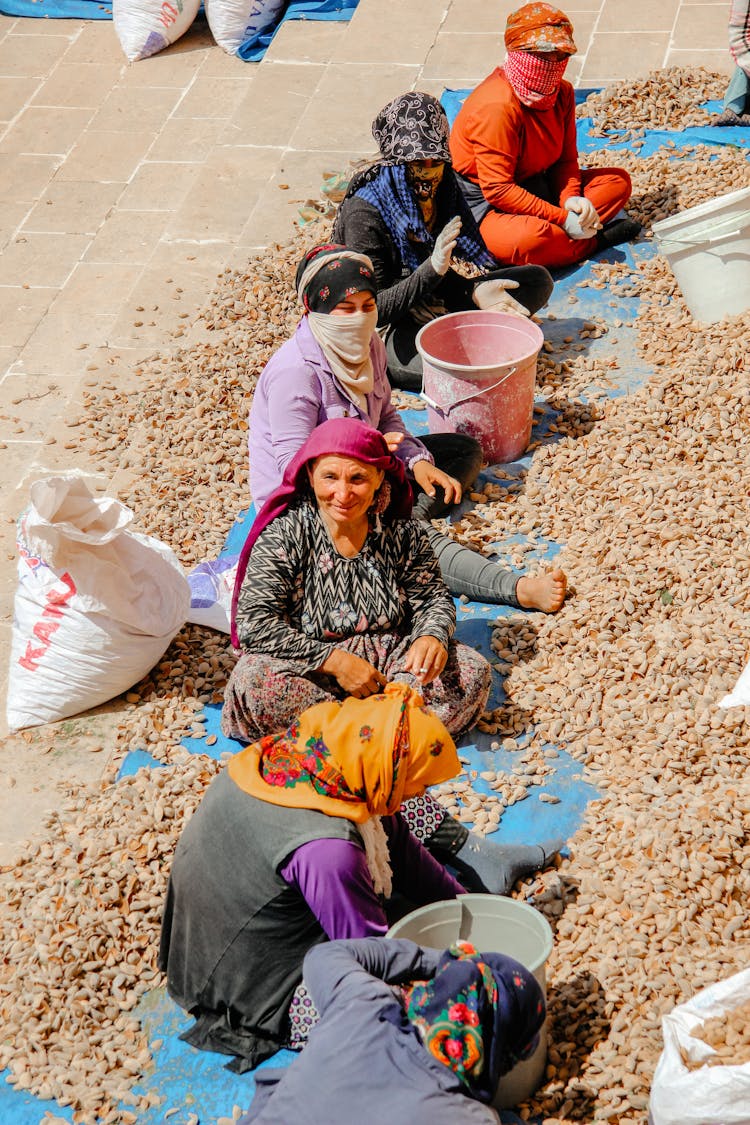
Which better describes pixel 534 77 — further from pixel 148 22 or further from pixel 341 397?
pixel 148 22

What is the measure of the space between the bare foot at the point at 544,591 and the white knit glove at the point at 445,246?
1502 millimetres

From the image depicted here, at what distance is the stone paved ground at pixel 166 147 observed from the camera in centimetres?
619

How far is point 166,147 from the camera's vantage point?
7754 mm

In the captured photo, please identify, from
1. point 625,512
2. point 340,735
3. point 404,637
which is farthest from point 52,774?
point 625,512

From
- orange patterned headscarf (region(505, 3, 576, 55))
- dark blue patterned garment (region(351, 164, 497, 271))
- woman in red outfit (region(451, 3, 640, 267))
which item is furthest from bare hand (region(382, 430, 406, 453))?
orange patterned headscarf (region(505, 3, 576, 55))

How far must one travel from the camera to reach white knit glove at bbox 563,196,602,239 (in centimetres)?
579

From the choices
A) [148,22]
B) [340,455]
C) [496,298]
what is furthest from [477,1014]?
[148,22]

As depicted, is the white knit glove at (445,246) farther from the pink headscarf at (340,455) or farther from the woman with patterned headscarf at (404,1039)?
the woman with patterned headscarf at (404,1039)

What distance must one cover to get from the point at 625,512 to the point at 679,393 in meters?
0.80

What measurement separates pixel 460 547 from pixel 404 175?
5.63ft

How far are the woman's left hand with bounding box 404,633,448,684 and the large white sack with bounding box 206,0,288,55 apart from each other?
650cm

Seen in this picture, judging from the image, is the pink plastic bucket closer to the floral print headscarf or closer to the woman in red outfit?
the woman in red outfit

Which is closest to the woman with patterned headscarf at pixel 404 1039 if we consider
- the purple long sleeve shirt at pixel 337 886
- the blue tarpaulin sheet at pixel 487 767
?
the purple long sleeve shirt at pixel 337 886

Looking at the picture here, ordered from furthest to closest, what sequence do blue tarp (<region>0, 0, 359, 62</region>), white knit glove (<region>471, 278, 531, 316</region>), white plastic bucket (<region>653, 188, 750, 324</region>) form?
blue tarp (<region>0, 0, 359, 62</region>), white knit glove (<region>471, 278, 531, 316</region>), white plastic bucket (<region>653, 188, 750, 324</region>)
